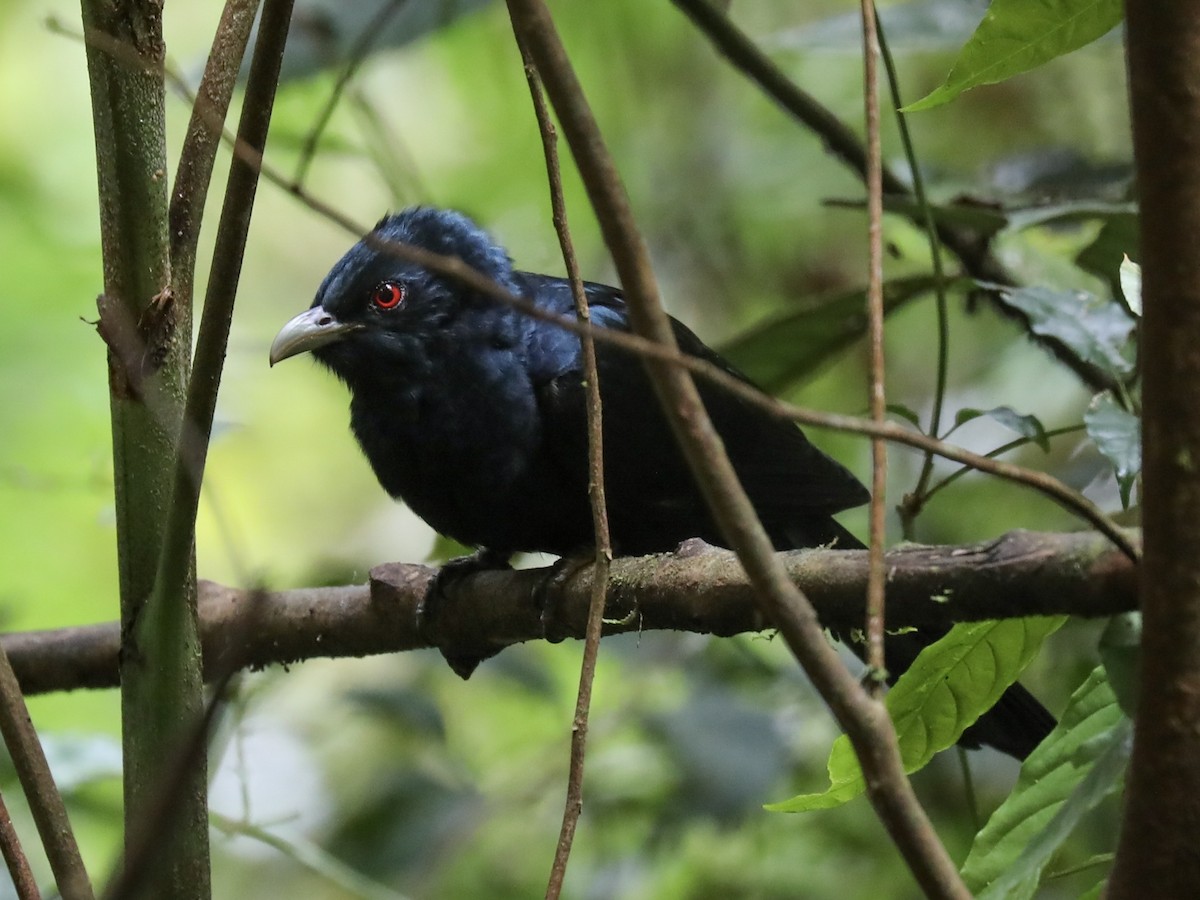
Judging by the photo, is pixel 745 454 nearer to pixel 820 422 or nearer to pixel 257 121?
pixel 257 121

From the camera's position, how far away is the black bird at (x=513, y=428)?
2963 mm

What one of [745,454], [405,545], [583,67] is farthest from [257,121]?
[405,545]

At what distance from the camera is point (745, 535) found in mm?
1044

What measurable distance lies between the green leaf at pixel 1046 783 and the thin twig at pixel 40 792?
104cm

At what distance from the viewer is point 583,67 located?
18.5 feet

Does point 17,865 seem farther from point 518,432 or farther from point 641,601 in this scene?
point 518,432

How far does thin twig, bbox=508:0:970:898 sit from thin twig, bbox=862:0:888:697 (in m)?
0.08

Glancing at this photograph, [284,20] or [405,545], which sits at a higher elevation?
[284,20]

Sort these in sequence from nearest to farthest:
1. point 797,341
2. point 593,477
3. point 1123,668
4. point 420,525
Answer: point 1123,668 → point 593,477 → point 797,341 → point 420,525

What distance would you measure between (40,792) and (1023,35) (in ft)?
5.05

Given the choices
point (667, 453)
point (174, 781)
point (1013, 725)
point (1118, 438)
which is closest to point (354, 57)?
point (667, 453)

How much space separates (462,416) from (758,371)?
38.1 inches

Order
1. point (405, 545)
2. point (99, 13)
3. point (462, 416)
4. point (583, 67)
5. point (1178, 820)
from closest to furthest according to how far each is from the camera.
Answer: point (1178, 820) < point (99, 13) < point (462, 416) < point (583, 67) < point (405, 545)

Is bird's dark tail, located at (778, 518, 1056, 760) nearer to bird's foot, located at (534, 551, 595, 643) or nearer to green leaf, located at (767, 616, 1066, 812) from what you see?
bird's foot, located at (534, 551, 595, 643)
